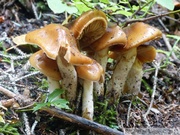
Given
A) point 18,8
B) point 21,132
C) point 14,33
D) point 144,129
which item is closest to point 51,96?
point 21,132

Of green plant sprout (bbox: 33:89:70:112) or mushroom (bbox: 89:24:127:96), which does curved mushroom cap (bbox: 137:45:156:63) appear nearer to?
mushroom (bbox: 89:24:127:96)

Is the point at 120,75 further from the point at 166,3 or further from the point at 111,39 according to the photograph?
the point at 166,3

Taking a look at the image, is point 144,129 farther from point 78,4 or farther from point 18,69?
point 18,69

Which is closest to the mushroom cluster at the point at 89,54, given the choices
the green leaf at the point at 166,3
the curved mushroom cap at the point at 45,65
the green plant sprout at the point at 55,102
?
the curved mushroom cap at the point at 45,65

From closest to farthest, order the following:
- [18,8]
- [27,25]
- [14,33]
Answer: [14,33], [27,25], [18,8]

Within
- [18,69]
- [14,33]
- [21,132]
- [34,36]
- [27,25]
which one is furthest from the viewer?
[27,25]

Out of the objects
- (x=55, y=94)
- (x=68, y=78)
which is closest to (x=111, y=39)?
→ (x=68, y=78)

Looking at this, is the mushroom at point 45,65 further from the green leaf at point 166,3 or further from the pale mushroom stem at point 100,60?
the green leaf at point 166,3
